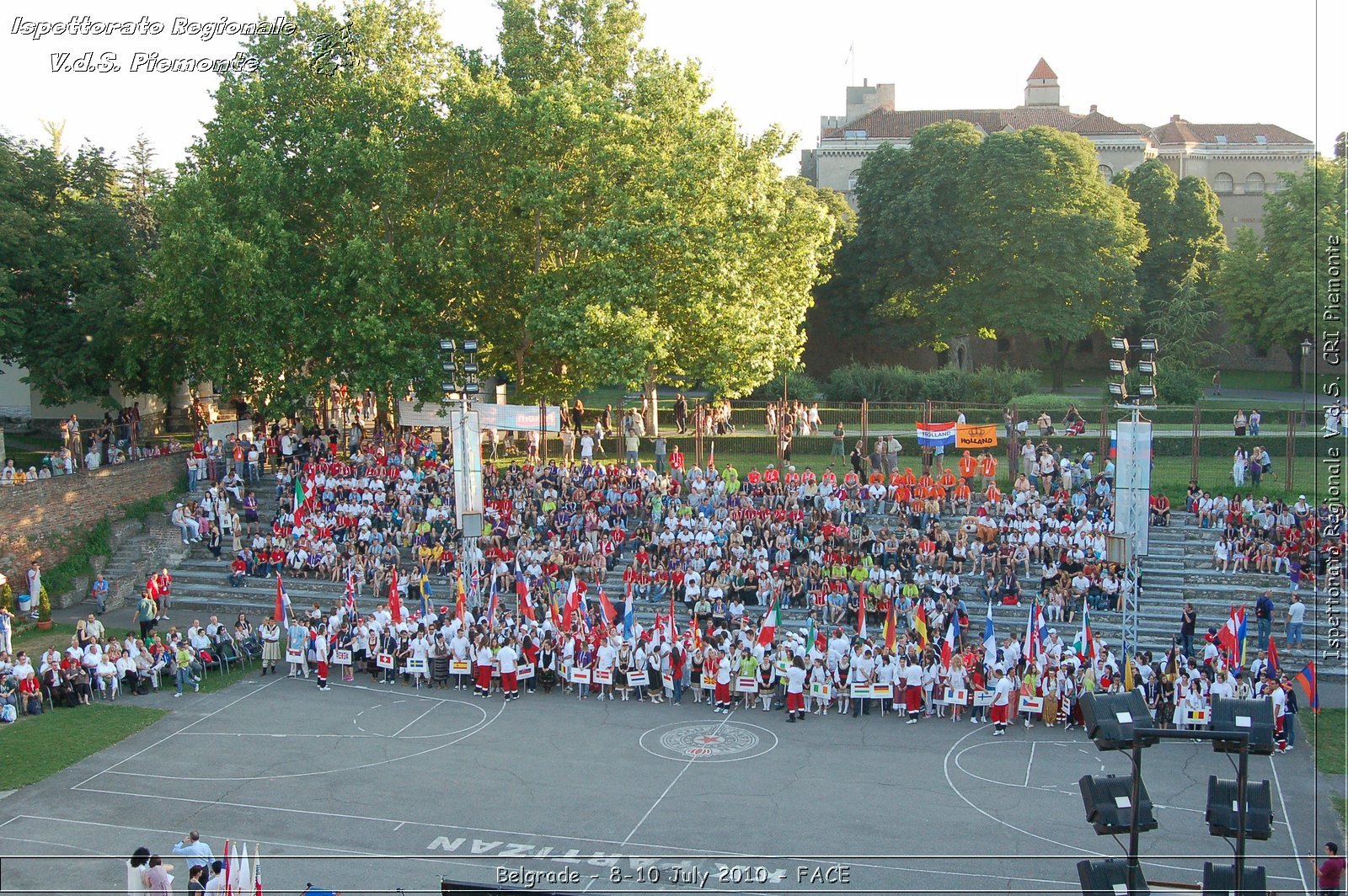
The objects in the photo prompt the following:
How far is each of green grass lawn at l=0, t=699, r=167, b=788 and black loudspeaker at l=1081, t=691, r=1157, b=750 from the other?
56.0 feet

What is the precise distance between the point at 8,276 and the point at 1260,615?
34.7 meters

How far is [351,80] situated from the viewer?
35781mm

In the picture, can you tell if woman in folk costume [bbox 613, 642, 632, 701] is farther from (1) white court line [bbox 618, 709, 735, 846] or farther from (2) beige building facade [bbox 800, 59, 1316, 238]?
(2) beige building facade [bbox 800, 59, 1316, 238]

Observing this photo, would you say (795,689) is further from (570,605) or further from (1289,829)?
(1289,829)

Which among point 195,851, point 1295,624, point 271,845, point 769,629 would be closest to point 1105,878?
point 195,851

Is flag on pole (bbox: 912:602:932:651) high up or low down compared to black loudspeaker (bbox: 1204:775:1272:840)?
down

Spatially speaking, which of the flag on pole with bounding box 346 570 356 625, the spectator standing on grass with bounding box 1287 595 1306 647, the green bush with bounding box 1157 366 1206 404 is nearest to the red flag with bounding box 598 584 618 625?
the flag on pole with bounding box 346 570 356 625

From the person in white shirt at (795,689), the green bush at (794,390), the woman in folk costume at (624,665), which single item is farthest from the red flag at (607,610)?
the green bush at (794,390)

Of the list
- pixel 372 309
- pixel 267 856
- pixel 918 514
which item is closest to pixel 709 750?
pixel 267 856

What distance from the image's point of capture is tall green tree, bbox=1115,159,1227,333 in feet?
204

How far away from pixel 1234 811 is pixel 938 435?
70.8 feet

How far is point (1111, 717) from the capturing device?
10.5m

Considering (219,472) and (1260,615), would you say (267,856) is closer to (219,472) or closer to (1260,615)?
(1260,615)

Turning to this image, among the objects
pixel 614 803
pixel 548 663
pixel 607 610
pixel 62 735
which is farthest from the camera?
pixel 607 610
